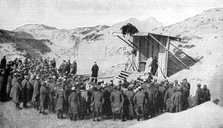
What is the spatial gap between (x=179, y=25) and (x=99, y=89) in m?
13.2

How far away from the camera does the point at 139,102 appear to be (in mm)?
7875

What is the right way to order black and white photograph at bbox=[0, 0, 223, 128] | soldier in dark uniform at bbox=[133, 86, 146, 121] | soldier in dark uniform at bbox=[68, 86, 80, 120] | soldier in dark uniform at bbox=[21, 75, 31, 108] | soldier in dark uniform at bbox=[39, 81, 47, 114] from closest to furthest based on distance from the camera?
soldier in dark uniform at bbox=[133, 86, 146, 121], black and white photograph at bbox=[0, 0, 223, 128], soldier in dark uniform at bbox=[68, 86, 80, 120], soldier in dark uniform at bbox=[39, 81, 47, 114], soldier in dark uniform at bbox=[21, 75, 31, 108]

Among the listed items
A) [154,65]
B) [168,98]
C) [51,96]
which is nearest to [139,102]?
[168,98]

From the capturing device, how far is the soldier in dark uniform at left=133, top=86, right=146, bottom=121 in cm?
786

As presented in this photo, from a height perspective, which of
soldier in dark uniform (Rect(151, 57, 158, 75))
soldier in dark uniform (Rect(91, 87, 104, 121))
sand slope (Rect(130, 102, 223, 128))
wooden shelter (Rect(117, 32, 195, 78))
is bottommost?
sand slope (Rect(130, 102, 223, 128))

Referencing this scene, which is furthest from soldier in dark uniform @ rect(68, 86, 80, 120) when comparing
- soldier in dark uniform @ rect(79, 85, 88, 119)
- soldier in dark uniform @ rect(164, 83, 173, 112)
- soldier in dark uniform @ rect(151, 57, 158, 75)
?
soldier in dark uniform @ rect(151, 57, 158, 75)

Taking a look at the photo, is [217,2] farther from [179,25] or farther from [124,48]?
[124,48]

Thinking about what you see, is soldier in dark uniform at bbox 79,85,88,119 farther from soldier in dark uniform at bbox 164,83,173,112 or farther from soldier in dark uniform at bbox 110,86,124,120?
soldier in dark uniform at bbox 164,83,173,112

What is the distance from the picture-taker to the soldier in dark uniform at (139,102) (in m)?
7.86

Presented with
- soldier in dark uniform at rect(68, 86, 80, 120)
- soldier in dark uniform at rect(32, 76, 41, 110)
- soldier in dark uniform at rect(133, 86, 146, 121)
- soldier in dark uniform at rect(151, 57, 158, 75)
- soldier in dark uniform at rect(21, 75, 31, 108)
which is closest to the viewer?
soldier in dark uniform at rect(133, 86, 146, 121)

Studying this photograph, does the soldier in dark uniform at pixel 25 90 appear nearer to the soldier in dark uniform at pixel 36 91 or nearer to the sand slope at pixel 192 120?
the soldier in dark uniform at pixel 36 91

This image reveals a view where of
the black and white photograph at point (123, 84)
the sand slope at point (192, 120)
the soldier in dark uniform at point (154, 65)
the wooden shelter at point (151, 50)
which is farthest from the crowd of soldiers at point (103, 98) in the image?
the wooden shelter at point (151, 50)

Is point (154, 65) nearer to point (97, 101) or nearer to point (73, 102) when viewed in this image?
point (97, 101)

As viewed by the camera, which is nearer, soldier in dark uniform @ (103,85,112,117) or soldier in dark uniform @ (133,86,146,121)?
soldier in dark uniform @ (133,86,146,121)
